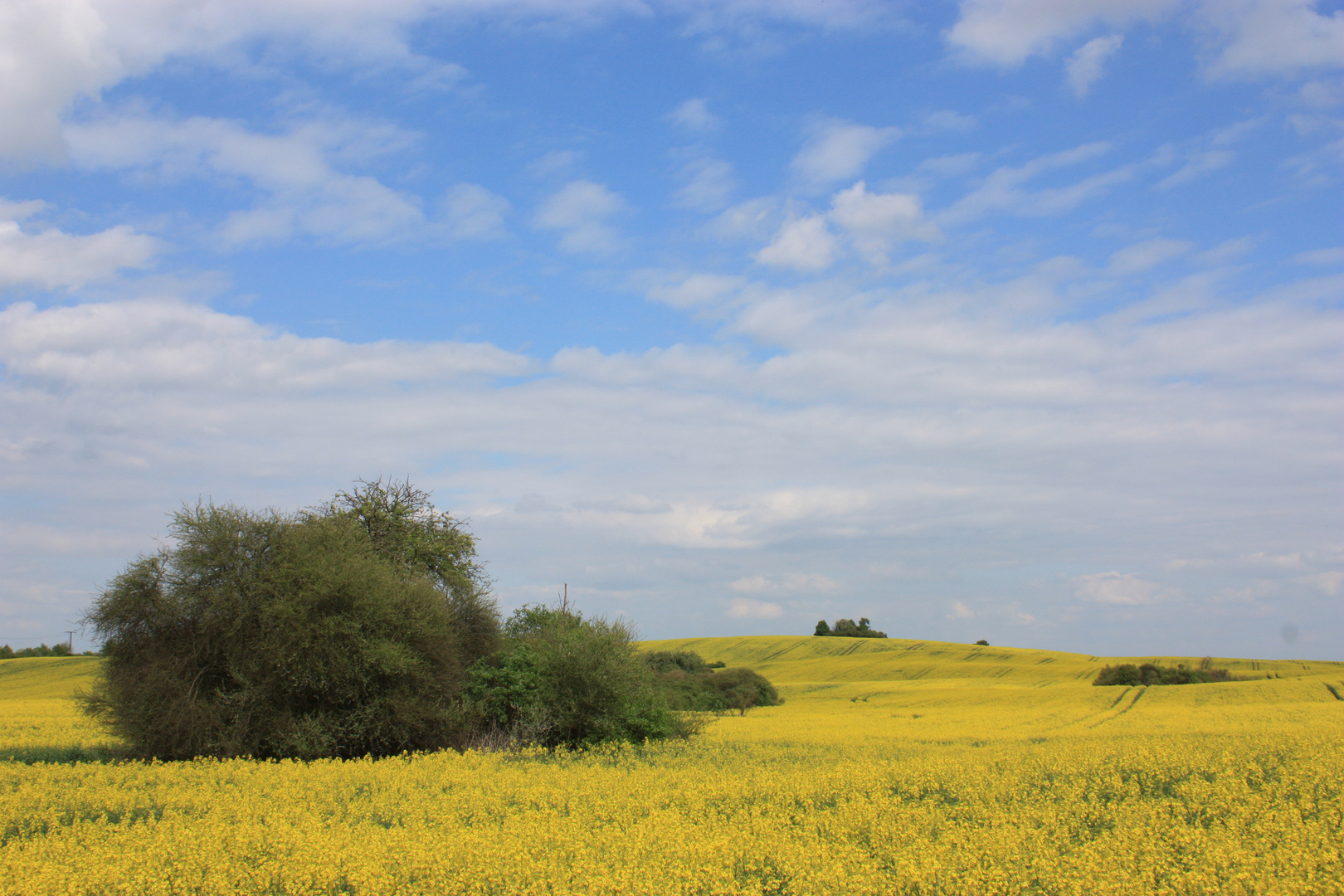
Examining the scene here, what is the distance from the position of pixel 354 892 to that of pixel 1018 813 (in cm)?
898

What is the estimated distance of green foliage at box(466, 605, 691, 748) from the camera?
23.0m

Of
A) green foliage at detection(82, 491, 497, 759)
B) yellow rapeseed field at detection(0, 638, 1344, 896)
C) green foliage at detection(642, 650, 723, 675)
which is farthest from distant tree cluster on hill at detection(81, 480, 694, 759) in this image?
green foliage at detection(642, 650, 723, 675)

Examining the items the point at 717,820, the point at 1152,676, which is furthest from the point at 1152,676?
the point at 717,820

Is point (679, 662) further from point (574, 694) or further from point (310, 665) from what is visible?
point (310, 665)

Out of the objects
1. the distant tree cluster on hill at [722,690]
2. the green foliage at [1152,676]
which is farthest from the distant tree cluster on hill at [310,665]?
the green foliage at [1152,676]

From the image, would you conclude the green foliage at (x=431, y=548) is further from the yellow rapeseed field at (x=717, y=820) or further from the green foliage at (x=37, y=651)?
the green foliage at (x=37, y=651)

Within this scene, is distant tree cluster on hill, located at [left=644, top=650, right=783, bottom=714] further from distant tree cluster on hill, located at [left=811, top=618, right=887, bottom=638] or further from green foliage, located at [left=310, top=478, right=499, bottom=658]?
distant tree cluster on hill, located at [left=811, top=618, right=887, bottom=638]

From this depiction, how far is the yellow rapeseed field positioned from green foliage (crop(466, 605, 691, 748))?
2201 millimetres

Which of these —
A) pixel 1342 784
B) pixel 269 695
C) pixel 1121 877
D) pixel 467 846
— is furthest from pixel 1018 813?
pixel 269 695

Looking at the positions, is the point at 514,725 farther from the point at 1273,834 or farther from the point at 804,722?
the point at 1273,834

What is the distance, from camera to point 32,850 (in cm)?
970

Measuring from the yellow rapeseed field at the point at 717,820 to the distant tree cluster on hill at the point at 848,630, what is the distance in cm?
7305

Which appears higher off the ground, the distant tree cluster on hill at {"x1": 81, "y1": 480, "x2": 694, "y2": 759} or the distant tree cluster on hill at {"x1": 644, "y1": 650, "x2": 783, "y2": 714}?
the distant tree cluster on hill at {"x1": 81, "y1": 480, "x2": 694, "y2": 759}

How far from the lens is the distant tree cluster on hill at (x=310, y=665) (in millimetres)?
19828
